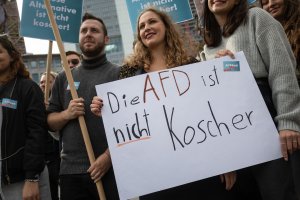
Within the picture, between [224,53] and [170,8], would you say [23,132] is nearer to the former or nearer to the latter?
[224,53]

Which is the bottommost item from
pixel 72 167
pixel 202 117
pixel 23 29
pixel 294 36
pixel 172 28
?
pixel 72 167

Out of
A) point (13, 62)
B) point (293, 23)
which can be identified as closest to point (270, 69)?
point (293, 23)

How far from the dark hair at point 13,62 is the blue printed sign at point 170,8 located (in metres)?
1.60

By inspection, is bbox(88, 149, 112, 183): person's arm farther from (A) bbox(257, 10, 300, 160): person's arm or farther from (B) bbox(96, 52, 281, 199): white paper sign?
(A) bbox(257, 10, 300, 160): person's arm

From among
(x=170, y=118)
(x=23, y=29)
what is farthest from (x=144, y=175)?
(x=23, y=29)

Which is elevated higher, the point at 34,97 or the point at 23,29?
the point at 23,29

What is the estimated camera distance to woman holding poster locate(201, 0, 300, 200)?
178cm

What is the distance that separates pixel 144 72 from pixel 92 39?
2.31 ft

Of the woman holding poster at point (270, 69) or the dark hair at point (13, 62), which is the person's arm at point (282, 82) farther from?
the dark hair at point (13, 62)

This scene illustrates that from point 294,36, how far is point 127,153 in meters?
1.68

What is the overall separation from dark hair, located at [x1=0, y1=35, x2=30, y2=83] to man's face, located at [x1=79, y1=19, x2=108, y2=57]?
521 millimetres

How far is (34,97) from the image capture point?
2.58m

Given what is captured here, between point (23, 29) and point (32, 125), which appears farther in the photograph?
point (23, 29)

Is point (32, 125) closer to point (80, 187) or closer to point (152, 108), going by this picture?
point (80, 187)
